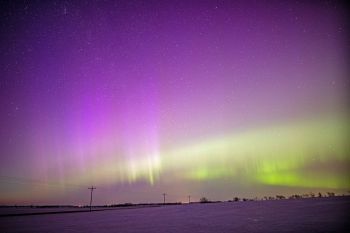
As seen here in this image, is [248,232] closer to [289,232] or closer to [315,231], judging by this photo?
[289,232]

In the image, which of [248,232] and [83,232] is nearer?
[248,232]

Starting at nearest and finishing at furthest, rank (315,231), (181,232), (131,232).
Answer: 1. (315,231)
2. (181,232)
3. (131,232)

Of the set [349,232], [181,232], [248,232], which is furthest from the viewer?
[181,232]

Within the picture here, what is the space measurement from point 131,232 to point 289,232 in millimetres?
19670

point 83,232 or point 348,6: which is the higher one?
point 348,6

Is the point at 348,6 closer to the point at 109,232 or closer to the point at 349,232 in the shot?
the point at 349,232

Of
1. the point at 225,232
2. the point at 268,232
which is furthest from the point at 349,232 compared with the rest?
the point at 225,232

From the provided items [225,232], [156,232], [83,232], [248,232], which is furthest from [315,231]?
[83,232]

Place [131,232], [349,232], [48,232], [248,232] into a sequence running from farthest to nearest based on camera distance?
1. [48,232]
2. [131,232]
3. [248,232]
4. [349,232]

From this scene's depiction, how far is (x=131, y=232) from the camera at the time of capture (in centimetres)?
4044

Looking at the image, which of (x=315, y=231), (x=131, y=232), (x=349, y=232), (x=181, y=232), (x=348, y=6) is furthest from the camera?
(x=131, y=232)

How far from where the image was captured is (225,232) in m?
36.2

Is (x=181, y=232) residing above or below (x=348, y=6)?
below

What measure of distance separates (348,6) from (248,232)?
85.1 ft
